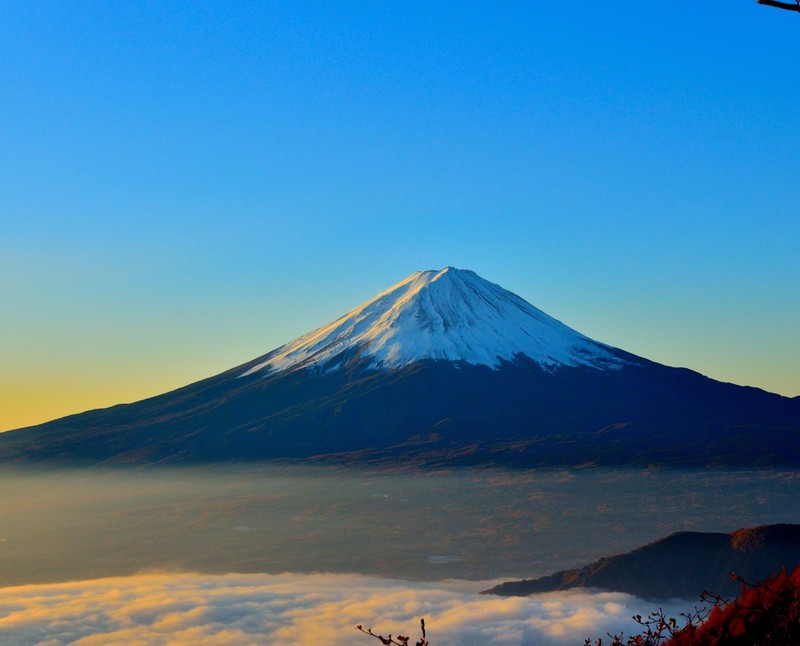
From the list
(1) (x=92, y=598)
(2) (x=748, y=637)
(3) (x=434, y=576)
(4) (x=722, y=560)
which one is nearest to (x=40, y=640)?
(1) (x=92, y=598)

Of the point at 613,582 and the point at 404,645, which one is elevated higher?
the point at 404,645

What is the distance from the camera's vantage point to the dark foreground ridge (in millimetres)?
114000

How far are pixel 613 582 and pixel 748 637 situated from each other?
123 metres

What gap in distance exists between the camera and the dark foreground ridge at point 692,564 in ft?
374

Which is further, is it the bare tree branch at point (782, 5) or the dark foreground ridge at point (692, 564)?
the dark foreground ridge at point (692, 564)

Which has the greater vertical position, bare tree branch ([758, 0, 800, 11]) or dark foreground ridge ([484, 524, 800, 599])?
bare tree branch ([758, 0, 800, 11])

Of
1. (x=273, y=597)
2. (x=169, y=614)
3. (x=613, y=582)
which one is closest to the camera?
(x=613, y=582)

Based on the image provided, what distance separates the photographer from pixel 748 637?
1141cm

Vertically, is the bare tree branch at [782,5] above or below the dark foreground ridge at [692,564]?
above

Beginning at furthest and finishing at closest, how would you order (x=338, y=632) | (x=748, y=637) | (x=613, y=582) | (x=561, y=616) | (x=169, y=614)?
(x=169, y=614), (x=338, y=632), (x=613, y=582), (x=561, y=616), (x=748, y=637)

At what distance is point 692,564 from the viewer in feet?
410

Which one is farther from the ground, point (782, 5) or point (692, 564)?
point (782, 5)

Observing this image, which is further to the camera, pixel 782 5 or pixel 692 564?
pixel 692 564

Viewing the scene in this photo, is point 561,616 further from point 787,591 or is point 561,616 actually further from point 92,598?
point 787,591
